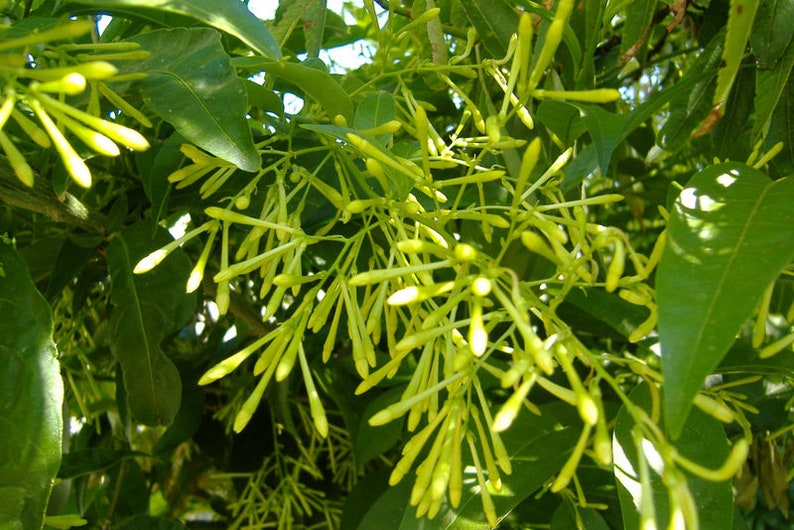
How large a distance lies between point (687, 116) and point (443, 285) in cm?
45

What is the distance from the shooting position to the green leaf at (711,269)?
0.37m

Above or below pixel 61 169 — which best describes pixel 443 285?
below

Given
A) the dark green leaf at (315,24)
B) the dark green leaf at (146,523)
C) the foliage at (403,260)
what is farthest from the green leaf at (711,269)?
the dark green leaf at (146,523)

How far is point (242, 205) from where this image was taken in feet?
1.85

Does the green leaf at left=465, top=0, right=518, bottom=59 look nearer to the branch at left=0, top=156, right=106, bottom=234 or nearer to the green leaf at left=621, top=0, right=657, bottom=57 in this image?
the green leaf at left=621, top=0, right=657, bottom=57

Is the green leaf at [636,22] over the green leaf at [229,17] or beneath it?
beneath

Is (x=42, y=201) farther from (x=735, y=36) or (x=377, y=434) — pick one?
(x=735, y=36)

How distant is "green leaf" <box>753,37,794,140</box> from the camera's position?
2.11 ft

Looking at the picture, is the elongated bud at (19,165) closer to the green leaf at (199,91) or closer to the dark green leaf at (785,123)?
the green leaf at (199,91)

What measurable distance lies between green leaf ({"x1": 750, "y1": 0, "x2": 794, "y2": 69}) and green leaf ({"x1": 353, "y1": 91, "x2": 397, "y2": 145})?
311 mm

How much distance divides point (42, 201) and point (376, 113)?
314 millimetres

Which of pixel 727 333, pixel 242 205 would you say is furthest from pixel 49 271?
pixel 727 333

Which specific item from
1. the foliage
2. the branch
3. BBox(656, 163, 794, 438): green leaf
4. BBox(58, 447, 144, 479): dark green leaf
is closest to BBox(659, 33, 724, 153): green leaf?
the foliage

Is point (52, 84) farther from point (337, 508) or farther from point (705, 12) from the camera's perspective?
point (337, 508)
